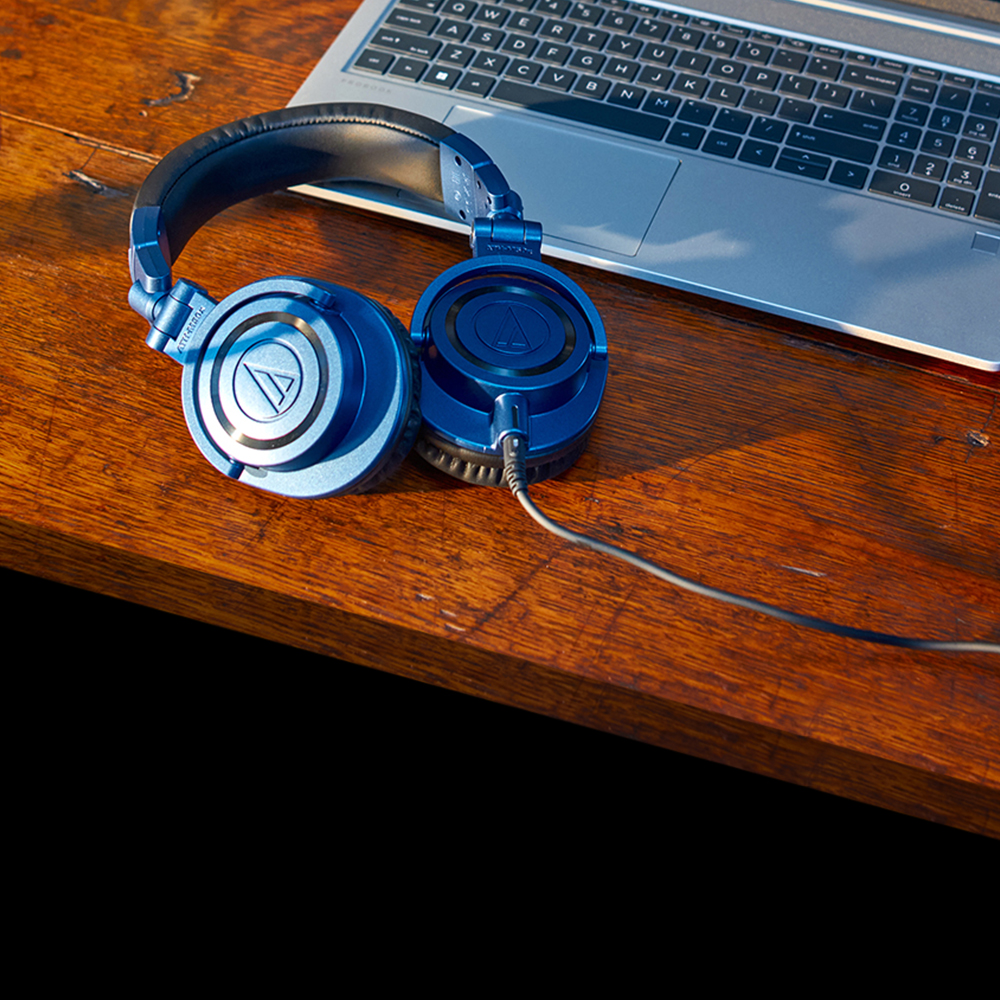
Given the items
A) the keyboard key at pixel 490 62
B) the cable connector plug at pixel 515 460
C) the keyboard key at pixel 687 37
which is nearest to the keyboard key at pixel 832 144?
the keyboard key at pixel 687 37

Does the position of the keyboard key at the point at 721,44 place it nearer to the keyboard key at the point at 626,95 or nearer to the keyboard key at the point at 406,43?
the keyboard key at the point at 626,95

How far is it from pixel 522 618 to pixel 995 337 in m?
0.34

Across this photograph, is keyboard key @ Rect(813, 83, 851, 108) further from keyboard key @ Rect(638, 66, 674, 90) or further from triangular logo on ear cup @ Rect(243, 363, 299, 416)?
triangular logo on ear cup @ Rect(243, 363, 299, 416)

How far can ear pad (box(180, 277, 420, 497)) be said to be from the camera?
1.34ft

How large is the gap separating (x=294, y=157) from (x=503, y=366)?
20 centimetres

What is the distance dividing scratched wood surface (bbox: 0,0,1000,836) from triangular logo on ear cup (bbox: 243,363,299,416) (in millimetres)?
78

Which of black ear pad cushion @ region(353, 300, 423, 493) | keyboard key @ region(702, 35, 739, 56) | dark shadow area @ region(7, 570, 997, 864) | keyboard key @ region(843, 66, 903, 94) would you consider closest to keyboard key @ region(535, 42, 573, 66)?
A: keyboard key @ region(702, 35, 739, 56)

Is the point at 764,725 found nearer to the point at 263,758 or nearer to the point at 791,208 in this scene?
A: the point at 791,208

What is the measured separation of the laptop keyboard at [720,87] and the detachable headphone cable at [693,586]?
0.30m

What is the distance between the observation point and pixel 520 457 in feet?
1.38

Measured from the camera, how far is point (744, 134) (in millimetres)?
599

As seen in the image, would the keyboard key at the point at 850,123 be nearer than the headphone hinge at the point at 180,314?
No

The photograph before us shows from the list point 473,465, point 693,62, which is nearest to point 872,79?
point 693,62

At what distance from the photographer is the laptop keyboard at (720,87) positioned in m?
0.58
